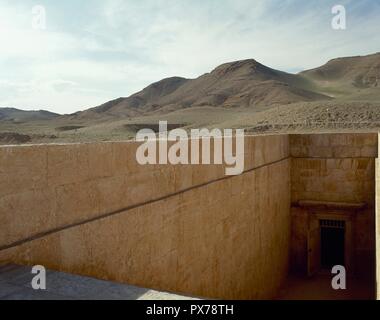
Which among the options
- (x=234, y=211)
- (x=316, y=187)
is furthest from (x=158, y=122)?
(x=234, y=211)

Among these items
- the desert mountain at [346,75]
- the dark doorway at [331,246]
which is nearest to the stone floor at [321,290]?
the dark doorway at [331,246]

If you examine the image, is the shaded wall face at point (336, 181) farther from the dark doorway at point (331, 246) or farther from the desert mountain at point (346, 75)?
the desert mountain at point (346, 75)

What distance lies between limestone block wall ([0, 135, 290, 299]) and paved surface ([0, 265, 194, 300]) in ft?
0.60

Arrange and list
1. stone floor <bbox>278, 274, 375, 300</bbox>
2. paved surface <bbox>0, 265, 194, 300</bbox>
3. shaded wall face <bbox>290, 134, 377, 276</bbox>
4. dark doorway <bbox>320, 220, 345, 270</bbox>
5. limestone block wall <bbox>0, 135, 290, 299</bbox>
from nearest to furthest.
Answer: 1. paved surface <bbox>0, 265, 194, 300</bbox>
2. limestone block wall <bbox>0, 135, 290, 299</bbox>
3. stone floor <bbox>278, 274, 375, 300</bbox>
4. shaded wall face <bbox>290, 134, 377, 276</bbox>
5. dark doorway <bbox>320, 220, 345, 270</bbox>

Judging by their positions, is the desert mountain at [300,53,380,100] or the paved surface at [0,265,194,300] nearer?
the paved surface at [0,265,194,300]

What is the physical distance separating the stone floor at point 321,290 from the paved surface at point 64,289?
720 centimetres

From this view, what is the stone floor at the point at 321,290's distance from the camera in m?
9.27

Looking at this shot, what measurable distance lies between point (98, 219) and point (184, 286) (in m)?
1.80

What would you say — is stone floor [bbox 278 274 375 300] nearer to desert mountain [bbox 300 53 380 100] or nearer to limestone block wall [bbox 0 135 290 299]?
limestone block wall [bbox 0 135 290 299]

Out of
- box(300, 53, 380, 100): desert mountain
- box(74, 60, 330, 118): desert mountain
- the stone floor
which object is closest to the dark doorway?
the stone floor

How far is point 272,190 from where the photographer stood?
8789 mm

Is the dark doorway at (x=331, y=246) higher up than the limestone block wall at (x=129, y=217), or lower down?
lower down

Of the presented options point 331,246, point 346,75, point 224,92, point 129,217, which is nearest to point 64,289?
point 129,217

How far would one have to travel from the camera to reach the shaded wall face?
9.92 meters
